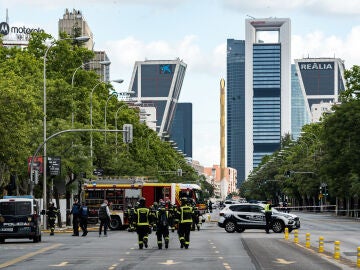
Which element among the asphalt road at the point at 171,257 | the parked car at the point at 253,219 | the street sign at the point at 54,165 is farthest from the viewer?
the street sign at the point at 54,165

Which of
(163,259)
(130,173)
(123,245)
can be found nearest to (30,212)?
(123,245)

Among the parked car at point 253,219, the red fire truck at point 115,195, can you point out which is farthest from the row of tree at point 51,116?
the parked car at point 253,219

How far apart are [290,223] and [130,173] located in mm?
40938

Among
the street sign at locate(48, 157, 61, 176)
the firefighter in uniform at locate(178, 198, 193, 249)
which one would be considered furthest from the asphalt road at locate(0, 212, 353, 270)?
the street sign at locate(48, 157, 61, 176)

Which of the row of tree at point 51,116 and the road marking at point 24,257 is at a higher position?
the row of tree at point 51,116

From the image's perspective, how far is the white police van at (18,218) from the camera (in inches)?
1714

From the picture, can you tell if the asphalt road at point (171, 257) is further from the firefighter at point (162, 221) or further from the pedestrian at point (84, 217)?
the pedestrian at point (84, 217)

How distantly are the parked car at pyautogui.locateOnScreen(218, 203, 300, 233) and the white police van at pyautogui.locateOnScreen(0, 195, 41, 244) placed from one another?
15.1 metres

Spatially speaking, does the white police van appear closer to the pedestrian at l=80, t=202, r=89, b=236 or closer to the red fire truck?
the pedestrian at l=80, t=202, r=89, b=236

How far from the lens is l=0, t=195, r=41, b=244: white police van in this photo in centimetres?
4353

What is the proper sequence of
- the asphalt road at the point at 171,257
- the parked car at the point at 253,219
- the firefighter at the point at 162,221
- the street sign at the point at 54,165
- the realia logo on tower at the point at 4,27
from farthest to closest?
the realia logo on tower at the point at 4,27
the street sign at the point at 54,165
the parked car at the point at 253,219
the firefighter at the point at 162,221
the asphalt road at the point at 171,257

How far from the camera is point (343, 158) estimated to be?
97.4 m

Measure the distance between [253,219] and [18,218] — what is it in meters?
16.5

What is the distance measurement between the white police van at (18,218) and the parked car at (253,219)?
1510 centimetres
